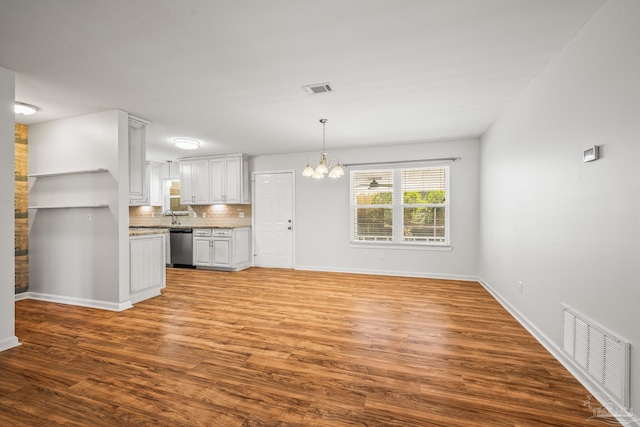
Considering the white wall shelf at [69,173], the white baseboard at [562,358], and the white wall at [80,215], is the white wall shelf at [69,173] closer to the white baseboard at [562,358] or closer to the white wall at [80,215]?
the white wall at [80,215]

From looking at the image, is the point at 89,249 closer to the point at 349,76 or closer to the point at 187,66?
the point at 187,66

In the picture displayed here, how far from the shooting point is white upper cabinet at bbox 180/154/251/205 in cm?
655

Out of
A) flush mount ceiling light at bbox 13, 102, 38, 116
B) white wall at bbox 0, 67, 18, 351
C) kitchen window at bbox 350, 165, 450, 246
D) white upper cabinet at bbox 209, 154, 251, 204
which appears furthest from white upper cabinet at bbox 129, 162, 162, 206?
kitchen window at bbox 350, 165, 450, 246

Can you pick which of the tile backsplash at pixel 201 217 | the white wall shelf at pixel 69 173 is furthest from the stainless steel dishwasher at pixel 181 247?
the white wall shelf at pixel 69 173

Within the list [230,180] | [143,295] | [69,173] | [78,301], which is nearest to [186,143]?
[230,180]

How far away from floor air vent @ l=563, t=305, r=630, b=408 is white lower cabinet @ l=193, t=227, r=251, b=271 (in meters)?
5.54

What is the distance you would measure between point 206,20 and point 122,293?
11.3 ft

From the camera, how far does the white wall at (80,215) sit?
376 centimetres

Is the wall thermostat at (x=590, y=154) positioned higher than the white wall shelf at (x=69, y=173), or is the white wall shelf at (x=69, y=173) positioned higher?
the white wall shelf at (x=69, y=173)

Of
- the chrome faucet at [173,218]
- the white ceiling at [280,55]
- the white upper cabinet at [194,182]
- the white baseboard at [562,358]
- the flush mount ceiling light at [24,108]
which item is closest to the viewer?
the white baseboard at [562,358]

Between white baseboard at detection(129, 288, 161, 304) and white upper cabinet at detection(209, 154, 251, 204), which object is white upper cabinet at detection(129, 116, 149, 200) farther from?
white upper cabinet at detection(209, 154, 251, 204)

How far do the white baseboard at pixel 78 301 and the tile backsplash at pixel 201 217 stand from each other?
3380mm

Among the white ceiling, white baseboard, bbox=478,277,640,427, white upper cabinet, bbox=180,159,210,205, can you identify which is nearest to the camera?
white baseboard, bbox=478,277,640,427

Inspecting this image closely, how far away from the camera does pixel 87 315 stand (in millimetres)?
3541
